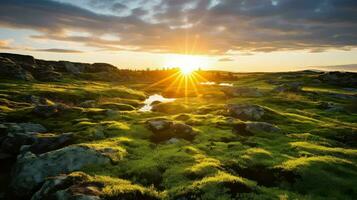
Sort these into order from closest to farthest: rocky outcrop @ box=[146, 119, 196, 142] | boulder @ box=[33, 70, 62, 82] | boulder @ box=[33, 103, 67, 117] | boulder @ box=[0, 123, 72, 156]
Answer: boulder @ box=[0, 123, 72, 156], rocky outcrop @ box=[146, 119, 196, 142], boulder @ box=[33, 103, 67, 117], boulder @ box=[33, 70, 62, 82]

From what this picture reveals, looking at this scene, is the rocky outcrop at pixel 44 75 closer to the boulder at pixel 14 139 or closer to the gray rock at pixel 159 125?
the boulder at pixel 14 139

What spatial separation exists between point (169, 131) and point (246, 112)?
23.0 m

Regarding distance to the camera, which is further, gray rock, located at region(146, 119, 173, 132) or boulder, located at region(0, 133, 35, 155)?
gray rock, located at region(146, 119, 173, 132)

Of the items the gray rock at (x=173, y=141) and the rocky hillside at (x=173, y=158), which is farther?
the gray rock at (x=173, y=141)

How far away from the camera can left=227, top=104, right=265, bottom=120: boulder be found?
66.3 meters

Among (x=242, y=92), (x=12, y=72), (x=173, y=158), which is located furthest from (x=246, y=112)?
(x=12, y=72)

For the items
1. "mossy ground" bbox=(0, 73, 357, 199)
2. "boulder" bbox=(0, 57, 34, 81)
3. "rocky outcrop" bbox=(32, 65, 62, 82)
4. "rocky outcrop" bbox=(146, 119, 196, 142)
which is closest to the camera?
"mossy ground" bbox=(0, 73, 357, 199)

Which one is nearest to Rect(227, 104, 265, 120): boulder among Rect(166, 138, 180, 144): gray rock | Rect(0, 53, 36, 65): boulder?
Rect(166, 138, 180, 144): gray rock

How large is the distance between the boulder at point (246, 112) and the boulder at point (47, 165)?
37451 mm

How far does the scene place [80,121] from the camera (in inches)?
2362

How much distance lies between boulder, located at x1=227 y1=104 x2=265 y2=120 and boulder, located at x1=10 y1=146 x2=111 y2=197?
123 feet

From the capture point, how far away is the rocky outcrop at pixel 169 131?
47.9 m

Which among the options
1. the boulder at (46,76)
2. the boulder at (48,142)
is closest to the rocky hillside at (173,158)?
the boulder at (48,142)

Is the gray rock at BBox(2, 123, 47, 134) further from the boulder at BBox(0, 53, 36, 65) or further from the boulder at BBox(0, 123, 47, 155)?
the boulder at BBox(0, 53, 36, 65)
